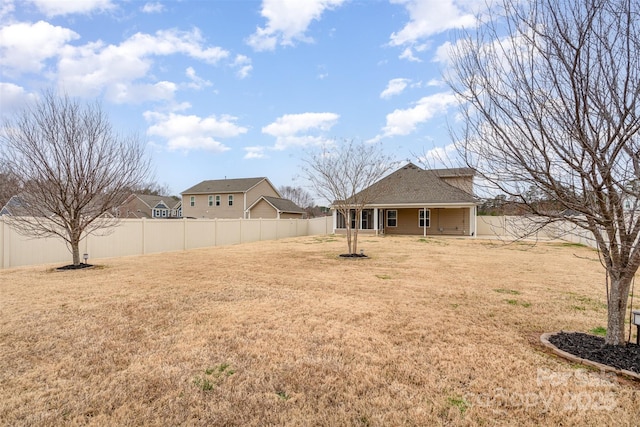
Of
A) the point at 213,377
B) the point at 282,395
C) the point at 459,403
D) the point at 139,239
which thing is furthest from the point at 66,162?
the point at 459,403

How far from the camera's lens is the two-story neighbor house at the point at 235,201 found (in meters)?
31.1

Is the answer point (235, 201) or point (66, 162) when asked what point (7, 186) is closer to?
point (66, 162)

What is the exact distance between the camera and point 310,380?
2951 millimetres

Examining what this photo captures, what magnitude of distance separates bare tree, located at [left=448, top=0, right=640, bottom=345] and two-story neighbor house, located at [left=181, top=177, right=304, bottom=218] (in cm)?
2689

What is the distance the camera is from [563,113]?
10.3 feet

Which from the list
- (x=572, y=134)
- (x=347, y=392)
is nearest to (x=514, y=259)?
(x=572, y=134)

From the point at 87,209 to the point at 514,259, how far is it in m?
13.0

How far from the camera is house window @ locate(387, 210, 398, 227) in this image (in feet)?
77.1

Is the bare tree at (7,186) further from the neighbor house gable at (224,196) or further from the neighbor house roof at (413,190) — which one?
the neighbor house gable at (224,196)

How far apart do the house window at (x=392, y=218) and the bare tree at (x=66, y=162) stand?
1726 cm

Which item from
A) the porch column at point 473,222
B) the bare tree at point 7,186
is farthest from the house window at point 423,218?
the bare tree at point 7,186

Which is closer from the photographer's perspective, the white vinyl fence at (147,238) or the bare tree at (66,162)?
the bare tree at (66,162)

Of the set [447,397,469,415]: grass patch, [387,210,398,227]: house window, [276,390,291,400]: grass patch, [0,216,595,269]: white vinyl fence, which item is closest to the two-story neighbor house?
[0,216,595,269]: white vinyl fence

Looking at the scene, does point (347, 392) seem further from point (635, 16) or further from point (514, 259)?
point (514, 259)
